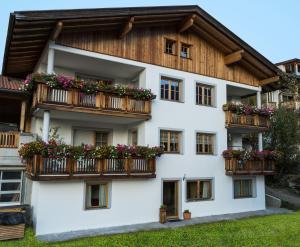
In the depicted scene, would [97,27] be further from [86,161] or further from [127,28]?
[86,161]

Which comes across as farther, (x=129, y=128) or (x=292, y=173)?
(x=292, y=173)

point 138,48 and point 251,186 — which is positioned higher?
point 138,48

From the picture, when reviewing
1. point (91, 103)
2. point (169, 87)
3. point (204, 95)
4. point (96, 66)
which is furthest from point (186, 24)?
point (91, 103)

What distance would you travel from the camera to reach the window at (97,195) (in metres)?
12.9

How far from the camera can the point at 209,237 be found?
11008 mm

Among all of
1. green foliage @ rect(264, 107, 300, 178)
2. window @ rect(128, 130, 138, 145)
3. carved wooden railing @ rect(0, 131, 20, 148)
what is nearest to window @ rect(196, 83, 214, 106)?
window @ rect(128, 130, 138, 145)

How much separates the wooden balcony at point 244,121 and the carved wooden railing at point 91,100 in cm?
580

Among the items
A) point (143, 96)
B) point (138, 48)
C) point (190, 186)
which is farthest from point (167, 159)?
point (138, 48)

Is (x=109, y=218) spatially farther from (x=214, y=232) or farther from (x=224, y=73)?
(x=224, y=73)

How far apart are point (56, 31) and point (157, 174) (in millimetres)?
8480

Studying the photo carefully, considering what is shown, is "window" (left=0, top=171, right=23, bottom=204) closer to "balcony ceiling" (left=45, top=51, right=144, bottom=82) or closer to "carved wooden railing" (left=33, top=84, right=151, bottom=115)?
"carved wooden railing" (left=33, top=84, right=151, bottom=115)

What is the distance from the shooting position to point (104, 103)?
42.5 ft

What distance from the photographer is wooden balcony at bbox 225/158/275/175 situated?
54.2 ft

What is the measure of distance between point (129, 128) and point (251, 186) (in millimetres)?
9111
